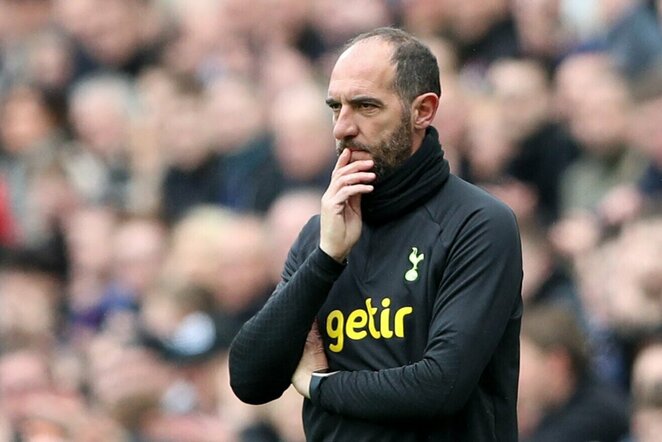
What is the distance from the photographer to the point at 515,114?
833cm

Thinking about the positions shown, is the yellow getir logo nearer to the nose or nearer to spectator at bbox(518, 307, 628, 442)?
the nose

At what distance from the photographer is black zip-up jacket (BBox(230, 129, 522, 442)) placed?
3799 millimetres

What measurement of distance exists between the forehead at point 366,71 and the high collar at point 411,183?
183 millimetres

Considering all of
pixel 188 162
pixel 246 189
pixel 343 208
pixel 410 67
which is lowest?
pixel 343 208

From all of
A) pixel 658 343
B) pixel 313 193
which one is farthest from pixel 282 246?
pixel 658 343

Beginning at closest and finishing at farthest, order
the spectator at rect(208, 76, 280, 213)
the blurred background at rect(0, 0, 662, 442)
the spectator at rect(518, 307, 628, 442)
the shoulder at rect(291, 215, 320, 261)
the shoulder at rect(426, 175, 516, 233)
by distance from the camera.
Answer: the shoulder at rect(426, 175, 516, 233), the shoulder at rect(291, 215, 320, 261), the spectator at rect(518, 307, 628, 442), the blurred background at rect(0, 0, 662, 442), the spectator at rect(208, 76, 280, 213)

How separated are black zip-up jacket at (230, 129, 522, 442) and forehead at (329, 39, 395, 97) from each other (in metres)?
0.33

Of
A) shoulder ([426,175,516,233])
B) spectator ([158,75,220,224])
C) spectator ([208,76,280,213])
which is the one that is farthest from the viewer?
spectator ([158,75,220,224])

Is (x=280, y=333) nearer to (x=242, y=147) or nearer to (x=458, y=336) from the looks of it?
(x=458, y=336)

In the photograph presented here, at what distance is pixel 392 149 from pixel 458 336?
1.68ft

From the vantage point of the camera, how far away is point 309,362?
4.06 m

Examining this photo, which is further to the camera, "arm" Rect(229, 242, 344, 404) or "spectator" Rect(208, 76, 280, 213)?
"spectator" Rect(208, 76, 280, 213)

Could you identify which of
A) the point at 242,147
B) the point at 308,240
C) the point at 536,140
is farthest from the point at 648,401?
the point at 242,147

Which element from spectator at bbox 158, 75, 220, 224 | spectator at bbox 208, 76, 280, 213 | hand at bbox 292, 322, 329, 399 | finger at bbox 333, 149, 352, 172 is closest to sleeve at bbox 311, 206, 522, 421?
hand at bbox 292, 322, 329, 399
